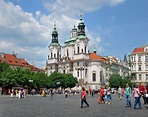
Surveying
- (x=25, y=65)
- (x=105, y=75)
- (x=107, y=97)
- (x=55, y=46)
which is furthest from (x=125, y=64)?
(x=107, y=97)

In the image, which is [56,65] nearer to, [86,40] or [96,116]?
[86,40]

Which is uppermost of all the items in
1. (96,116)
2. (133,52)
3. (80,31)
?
(80,31)

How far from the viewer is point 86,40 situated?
117 metres

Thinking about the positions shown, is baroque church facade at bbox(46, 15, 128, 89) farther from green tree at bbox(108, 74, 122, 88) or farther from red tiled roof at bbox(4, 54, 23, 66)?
red tiled roof at bbox(4, 54, 23, 66)

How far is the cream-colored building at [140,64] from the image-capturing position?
4377 inches

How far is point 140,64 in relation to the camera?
112 m

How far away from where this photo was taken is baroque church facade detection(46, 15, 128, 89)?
112 m

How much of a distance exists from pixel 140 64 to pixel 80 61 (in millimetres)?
24086

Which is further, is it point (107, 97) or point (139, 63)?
point (139, 63)

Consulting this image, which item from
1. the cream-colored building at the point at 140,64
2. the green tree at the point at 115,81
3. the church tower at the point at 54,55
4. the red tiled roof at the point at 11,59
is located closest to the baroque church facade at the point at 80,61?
the church tower at the point at 54,55

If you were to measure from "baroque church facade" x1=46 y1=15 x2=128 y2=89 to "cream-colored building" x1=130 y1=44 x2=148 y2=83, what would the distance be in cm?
1293

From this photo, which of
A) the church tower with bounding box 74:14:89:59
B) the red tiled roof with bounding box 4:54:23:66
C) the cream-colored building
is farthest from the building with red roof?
the cream-colored building

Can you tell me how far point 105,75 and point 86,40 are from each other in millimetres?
18854

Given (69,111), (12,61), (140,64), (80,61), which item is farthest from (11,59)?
(69,111)
